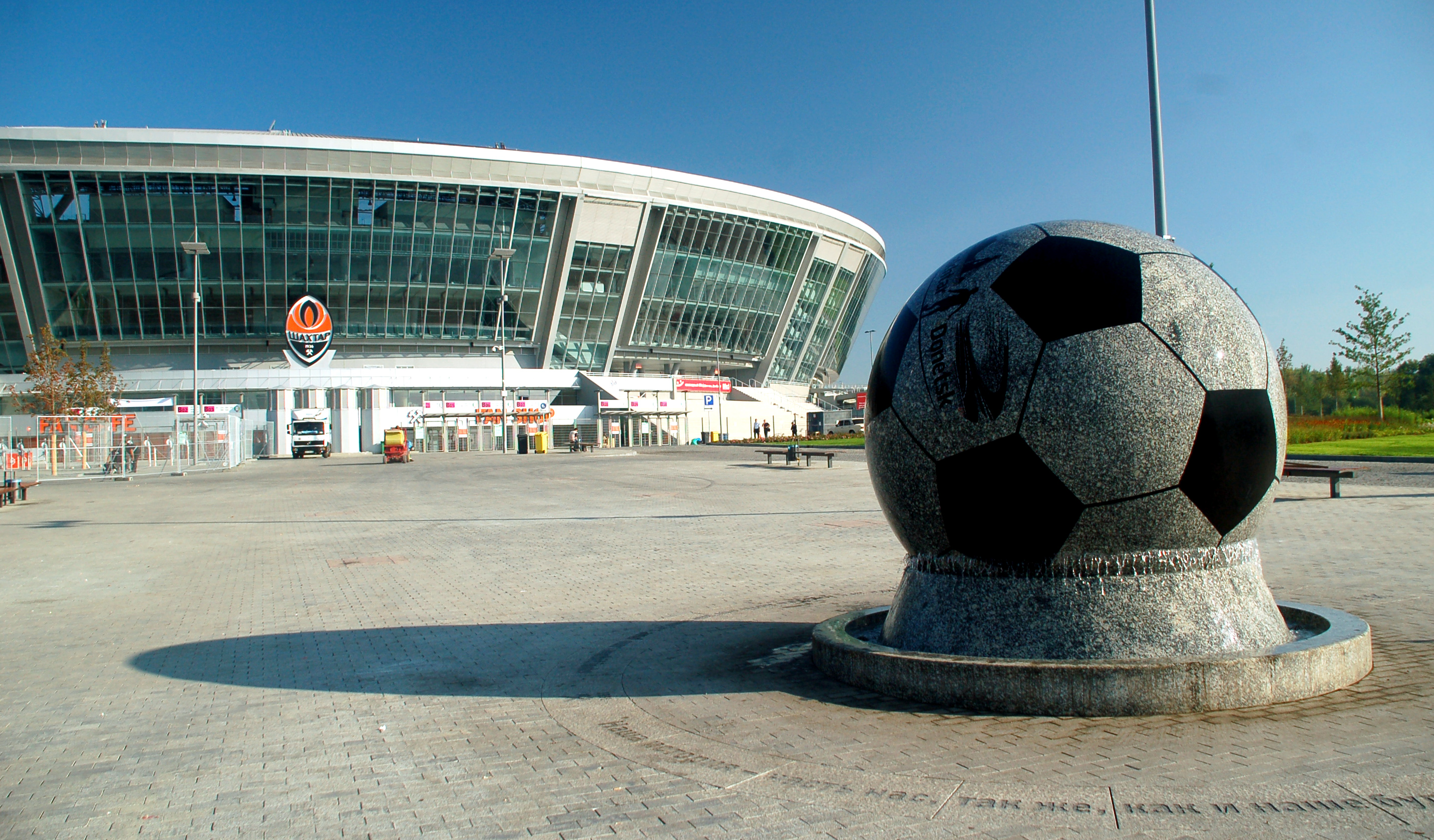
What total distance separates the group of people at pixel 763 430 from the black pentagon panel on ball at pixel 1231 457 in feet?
188

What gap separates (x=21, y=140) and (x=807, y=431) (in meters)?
52.7

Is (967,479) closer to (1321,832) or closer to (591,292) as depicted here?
(1321,832)

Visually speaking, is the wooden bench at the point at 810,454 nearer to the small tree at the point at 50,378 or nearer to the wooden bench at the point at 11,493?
the wooden bench at the point at 11,493

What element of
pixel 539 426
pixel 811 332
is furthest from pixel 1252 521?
pixel 811 332

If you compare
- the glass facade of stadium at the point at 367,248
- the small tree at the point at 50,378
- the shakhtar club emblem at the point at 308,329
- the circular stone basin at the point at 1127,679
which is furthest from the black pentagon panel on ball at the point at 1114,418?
the shakhtar club emblem at the point at 308,329

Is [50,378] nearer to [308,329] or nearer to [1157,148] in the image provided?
[308,329]

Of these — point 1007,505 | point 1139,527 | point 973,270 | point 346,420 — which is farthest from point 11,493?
point 346,420

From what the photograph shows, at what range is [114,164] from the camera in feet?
175

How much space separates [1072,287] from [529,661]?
3.97 m

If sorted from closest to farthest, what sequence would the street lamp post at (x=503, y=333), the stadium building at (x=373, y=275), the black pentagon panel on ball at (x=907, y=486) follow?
the black pentagon panel on ball at (x=907, y=486) → the street lamp post at (x=503, y=333) → the stadium building at (x=373, y=275)

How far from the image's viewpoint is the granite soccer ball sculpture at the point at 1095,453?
14.8 feet

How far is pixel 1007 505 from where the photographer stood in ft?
15.2

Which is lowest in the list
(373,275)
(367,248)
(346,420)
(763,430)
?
(763,430)

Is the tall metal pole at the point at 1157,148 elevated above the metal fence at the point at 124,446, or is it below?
above
